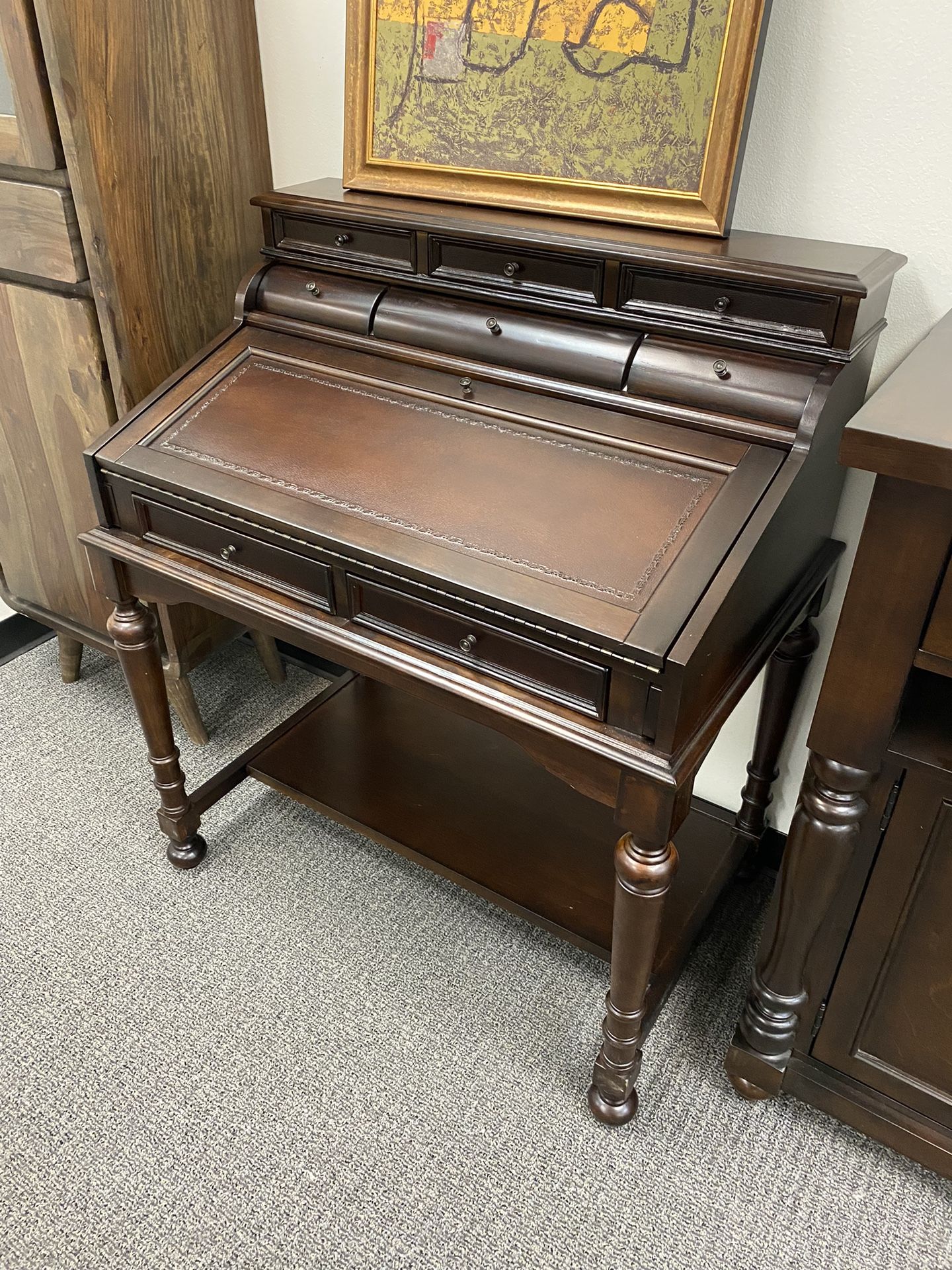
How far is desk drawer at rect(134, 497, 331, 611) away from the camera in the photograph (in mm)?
1314

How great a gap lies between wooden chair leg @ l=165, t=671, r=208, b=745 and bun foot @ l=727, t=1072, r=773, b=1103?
1.40 meters

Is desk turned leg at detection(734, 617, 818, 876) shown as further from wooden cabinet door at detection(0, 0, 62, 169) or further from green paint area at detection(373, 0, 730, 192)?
wooden cabinet door at detection(0, 0, 62, 169)

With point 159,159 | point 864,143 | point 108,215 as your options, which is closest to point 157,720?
point 108,215

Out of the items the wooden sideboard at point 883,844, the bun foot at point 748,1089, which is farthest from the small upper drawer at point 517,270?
the bun foot at point 748,1089

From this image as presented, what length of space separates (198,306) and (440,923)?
1351 millimetres

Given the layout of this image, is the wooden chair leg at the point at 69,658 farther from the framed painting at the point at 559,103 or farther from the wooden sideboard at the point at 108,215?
the framed painting at the point at 559,103

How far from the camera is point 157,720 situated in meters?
1.73

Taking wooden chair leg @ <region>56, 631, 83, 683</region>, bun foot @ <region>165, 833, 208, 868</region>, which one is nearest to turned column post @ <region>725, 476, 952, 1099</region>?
bun foot @ <region>165, 833, 208, 868</region>

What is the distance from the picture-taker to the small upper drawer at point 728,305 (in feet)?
3.85

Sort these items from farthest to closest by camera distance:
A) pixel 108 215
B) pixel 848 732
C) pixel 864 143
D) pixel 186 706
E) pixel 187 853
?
1. pixel 186 706
2. pixel 187 853
3. pixel 108 215
4. pixel 864 143
5. pixel 848 732

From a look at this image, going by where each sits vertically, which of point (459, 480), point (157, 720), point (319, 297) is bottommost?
point (157, 720)

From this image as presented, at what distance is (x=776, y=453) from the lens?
3.85 feet

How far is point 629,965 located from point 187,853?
103cm

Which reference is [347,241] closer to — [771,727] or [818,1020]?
[771,727]
